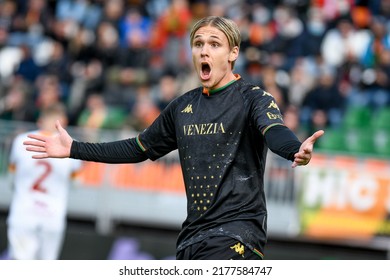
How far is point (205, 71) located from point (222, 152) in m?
0.59

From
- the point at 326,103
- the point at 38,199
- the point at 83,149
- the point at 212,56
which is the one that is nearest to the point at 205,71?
the point at 212,56

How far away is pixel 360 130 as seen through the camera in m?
16.8

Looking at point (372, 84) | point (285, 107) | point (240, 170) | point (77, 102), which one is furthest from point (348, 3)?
point (240, 170)

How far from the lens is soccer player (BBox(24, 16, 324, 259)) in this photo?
6566 mm

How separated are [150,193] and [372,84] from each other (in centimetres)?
491

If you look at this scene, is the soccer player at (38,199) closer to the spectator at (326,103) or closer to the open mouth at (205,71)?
the open mouth at (205,71)

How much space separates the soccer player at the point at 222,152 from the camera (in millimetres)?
6566

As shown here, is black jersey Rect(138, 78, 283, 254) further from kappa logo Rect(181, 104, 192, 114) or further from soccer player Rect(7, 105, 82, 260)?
soccer player Rect(7, 105, 82, 260)

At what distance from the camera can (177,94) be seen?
1764 cm

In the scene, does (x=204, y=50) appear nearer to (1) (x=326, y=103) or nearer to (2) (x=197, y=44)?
(2) (x=197, y=44)

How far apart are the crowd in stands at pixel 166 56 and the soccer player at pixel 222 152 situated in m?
8.91

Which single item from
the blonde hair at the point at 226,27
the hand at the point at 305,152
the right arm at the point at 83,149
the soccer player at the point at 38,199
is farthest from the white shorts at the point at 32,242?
the hand at the point at 305,152
